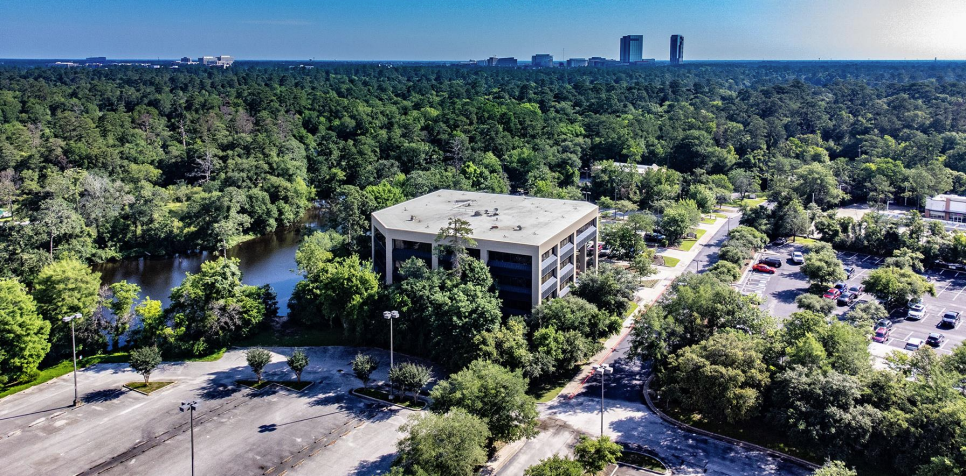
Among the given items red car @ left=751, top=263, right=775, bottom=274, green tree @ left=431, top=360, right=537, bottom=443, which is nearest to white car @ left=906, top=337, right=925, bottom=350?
red car @ left=751, top=263, right=775, bottom=274

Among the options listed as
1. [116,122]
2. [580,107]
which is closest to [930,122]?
[580,107]

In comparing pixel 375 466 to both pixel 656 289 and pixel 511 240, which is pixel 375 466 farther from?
pixel 656 289

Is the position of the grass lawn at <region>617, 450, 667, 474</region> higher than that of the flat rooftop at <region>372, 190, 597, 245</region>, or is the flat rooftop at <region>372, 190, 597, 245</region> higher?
the flat rooftop at <region>372, 190, 597, 245</region>

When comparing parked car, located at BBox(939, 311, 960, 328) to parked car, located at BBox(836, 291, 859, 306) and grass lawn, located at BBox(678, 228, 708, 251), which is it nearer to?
parked car, located at BBox(836, 291, 859, 306)

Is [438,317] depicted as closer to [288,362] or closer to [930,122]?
[288,362]

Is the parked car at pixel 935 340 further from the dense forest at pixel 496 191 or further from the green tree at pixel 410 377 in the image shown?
the green tree at pixel 410 377

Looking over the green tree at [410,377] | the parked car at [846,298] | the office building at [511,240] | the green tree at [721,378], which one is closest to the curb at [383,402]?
the green tree at [410,377]
